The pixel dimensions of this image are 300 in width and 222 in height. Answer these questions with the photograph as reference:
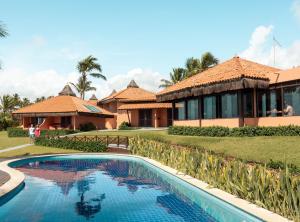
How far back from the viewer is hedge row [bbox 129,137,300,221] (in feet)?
27.4

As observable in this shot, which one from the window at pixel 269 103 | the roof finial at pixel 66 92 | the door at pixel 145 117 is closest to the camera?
the window at pixel 269 103

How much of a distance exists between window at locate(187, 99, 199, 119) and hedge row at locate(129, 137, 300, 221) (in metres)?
13.6

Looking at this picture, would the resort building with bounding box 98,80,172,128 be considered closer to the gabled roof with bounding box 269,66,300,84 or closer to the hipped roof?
the hipped roof

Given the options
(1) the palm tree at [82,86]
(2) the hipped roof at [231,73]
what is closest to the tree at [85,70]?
(1) the palm tree at [82,86]

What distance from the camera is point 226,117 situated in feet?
88.5

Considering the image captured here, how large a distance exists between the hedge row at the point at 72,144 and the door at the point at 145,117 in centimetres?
1825

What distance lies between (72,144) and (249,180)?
2056cm

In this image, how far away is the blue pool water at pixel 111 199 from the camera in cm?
1014

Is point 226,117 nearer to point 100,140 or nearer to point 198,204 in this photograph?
point 100,140

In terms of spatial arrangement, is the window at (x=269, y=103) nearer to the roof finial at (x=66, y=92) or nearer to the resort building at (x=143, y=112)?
the resort building at (x=143, y=112)

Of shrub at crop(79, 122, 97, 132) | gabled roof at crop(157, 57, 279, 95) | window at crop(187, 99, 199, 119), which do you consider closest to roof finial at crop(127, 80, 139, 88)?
shrub at crop(79, 122, 97, 132)

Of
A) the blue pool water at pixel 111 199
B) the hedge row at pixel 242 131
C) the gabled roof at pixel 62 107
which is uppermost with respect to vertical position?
the gabled roof at pixel 62 107

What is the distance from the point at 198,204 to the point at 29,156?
15.7 meters

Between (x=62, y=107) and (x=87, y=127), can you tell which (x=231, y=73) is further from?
(x=62, y=107)
